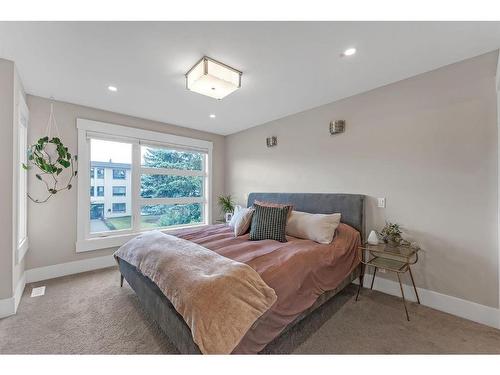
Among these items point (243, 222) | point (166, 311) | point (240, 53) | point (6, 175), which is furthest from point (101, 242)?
point (240, 53)

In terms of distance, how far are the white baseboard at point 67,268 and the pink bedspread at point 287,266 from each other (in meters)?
1.65

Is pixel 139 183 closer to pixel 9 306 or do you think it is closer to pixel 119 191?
pixel 119 191

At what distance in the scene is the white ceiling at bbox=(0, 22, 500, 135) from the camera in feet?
5.17

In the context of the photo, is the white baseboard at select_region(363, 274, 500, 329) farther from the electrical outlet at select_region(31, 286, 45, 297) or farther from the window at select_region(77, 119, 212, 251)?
the electrical outlet at select_region(31, 286, 45, 297)

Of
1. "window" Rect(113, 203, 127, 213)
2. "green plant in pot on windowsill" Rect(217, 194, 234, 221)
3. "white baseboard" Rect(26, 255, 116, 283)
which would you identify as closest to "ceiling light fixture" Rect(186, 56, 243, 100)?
"window" Rect(113, 203, 127, 213)

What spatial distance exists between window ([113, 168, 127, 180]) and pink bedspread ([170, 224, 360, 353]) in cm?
172

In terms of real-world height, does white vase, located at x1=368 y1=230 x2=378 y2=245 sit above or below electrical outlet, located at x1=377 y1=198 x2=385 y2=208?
below

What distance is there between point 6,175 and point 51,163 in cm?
94

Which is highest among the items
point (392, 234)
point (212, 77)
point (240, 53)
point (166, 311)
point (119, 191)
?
point (240, 53)

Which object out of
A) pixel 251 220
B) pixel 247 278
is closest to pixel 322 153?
pixel 251 220

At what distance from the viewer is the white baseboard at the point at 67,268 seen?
8.96ft

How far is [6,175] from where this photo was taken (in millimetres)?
1990

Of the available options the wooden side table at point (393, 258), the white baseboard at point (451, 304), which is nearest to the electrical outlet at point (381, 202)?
the wooden side table at point (393, 258)
